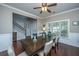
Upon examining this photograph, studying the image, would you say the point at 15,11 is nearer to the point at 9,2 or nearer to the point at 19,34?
the point at 9,2

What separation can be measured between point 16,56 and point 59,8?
1.08 metres

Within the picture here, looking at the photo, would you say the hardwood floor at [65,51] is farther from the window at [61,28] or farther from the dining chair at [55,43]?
the window at [61,28]

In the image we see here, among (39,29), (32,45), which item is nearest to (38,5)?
(39,29)

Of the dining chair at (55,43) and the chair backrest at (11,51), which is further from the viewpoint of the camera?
the dining chair at (55,43)

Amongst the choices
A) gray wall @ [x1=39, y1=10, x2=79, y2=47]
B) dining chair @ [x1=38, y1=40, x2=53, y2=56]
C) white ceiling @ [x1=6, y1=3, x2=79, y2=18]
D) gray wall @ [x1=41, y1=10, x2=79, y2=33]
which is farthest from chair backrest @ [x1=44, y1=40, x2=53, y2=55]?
white ceiling @ [x1=6, y1=3, x2=79, y2=18]

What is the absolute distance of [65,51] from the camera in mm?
1440

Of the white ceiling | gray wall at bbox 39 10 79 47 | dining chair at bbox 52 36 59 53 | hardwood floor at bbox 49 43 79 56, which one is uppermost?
the white ceiling

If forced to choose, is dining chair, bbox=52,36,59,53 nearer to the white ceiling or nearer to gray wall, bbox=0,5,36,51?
the white ceiling

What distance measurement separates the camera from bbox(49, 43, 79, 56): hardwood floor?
1387mm

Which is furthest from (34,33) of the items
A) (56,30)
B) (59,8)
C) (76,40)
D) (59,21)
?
(76,40)

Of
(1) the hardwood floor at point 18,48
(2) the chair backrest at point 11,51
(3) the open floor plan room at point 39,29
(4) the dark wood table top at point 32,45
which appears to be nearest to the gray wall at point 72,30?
(3) the open floor plan room at point 39,29

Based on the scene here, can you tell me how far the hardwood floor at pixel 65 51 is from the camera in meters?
1.39

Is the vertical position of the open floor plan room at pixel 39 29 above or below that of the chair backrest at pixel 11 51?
above

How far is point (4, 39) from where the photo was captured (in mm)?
1355
